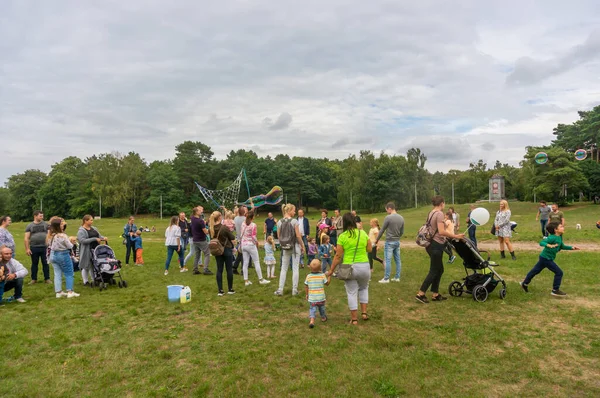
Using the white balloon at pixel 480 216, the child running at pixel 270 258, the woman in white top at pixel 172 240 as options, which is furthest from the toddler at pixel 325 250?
the woman in white top at pixel 172 240

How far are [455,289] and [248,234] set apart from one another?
506 centimetres

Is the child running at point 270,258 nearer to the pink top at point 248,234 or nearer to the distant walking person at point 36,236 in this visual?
the pink top at point 248,234

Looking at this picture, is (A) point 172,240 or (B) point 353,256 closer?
(B) point 353,256

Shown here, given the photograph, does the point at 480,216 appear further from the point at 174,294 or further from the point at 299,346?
the point at 174,294

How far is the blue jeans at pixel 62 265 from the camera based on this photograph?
7949mm

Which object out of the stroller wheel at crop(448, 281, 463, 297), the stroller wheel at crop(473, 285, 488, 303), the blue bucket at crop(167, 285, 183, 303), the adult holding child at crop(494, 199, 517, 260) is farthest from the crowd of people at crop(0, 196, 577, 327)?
the adult holding child at crop(494, 199, 517, 260)

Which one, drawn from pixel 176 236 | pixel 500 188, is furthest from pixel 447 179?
pixel 176 236

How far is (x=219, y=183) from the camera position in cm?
7631

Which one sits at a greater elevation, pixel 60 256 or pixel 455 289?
pixel 60 256

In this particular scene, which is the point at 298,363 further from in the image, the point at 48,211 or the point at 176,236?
the point at 48,211

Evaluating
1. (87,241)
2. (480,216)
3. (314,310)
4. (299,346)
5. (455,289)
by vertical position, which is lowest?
(299,346)

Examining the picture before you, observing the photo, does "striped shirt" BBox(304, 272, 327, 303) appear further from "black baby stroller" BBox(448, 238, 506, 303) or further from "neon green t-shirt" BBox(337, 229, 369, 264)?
"black baby stroller" BBox(448, 238, 506, 303)

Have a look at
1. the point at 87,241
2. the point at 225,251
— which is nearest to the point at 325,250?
the point at 225,251

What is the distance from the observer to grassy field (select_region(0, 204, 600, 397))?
4.14 metres
